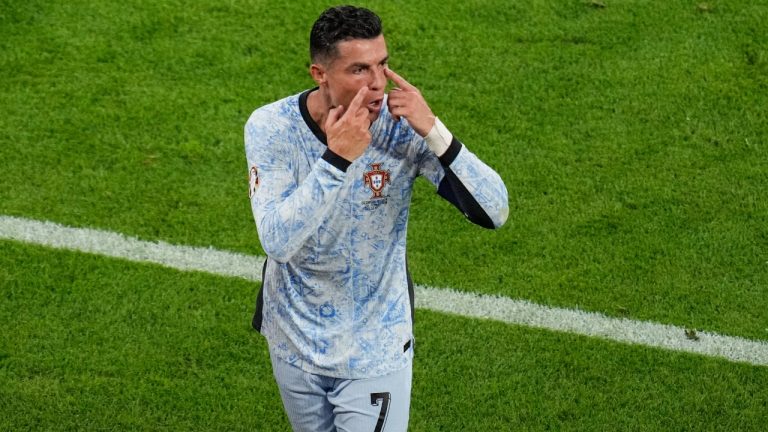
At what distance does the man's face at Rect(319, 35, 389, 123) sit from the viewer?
390cm

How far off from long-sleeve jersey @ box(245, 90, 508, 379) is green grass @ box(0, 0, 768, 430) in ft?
5.48

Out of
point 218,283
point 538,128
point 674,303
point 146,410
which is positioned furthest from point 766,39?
point 146,410

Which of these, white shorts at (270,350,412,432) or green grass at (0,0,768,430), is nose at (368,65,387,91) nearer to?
white shorts at (270,350,412,432)

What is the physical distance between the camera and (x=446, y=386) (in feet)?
19.8

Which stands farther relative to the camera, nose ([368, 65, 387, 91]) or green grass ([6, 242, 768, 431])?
green grass ([6, 242, 768, 431])

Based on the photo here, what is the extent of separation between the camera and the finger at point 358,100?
378 centimetres

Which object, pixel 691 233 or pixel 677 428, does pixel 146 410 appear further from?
pixel 691 233

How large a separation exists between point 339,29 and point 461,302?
2.89 meters

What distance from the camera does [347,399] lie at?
14.1 ft

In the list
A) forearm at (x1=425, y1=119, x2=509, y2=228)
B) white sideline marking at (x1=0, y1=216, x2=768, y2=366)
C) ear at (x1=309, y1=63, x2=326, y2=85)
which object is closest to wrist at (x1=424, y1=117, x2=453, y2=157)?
forearm at (x1=425, y1=119, x2=509, y2=228)

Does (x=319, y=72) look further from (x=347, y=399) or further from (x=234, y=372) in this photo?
(x=234, y=372)

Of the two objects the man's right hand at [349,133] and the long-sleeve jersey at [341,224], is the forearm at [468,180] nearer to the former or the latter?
the long-sleeve jersey at [341,224]

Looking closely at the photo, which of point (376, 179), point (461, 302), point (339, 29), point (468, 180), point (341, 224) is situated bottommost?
point (461, 302)

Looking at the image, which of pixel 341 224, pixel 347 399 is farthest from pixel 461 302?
pixel 341 224
